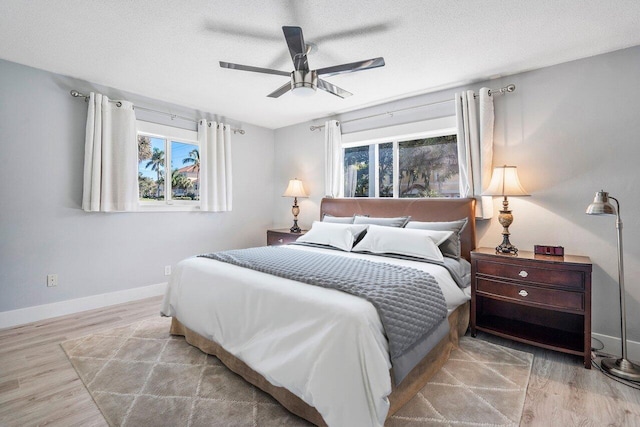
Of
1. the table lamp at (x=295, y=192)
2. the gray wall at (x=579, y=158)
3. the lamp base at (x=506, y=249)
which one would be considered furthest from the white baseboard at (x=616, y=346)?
the table lamp at (x=295, y=192)

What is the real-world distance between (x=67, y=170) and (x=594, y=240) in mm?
5101

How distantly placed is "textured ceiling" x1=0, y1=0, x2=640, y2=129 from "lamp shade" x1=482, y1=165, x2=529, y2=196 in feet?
3.24

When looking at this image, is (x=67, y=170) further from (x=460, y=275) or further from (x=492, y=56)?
(x=492, y=56)

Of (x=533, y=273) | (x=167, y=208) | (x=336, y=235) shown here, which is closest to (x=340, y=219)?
(x=336, y=235)

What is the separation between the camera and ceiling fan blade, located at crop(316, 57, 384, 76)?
221 cm

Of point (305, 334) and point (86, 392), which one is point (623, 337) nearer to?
point (305, 334)

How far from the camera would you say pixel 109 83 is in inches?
133

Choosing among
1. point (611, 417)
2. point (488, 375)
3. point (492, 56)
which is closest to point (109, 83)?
point (492, 56)

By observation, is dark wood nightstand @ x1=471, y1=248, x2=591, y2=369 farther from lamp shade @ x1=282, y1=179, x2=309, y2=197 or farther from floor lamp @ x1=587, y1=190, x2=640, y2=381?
lamp shade @ x1=282, y1=179, x2=309, y2=197

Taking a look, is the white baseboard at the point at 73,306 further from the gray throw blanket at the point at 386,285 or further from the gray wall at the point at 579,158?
the gray wall at the point at 579,158

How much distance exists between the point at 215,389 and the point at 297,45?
2319 mm

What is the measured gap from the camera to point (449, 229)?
2941 mm

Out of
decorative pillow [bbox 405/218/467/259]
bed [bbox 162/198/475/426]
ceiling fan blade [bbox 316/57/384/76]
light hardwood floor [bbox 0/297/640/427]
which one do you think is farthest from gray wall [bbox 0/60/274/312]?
decorative pillow [bbox 405/218/467/259]

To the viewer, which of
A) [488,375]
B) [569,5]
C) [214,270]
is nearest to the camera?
[569,5]
